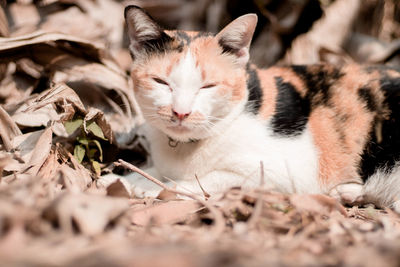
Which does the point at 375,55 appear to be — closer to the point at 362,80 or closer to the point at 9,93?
Result: the point at 362,80

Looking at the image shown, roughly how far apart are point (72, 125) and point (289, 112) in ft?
3.96

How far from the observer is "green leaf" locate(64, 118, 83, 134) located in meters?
2.04

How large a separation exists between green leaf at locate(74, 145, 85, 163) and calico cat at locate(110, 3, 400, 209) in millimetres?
325

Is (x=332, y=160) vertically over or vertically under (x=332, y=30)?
under

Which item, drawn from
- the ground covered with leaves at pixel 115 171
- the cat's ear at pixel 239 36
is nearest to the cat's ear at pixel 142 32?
the cat's ear at pixel 239 36

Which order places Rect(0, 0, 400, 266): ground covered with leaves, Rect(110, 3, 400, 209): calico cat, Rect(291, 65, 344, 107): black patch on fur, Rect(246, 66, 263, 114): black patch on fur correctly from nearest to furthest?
Rect(0, 0, 400, 266): ground covered with leaves, Rect(110, 3, 400, 209): calico cat, Rect(246, 66, 263, 114): black patch on fur, Rect(291, 65, 344, 107): black patch on fur

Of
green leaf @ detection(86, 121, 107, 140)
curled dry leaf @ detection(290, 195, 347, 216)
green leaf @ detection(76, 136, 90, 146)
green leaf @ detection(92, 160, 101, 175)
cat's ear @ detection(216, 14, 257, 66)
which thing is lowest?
green leaf @ detection(92, 160, 101, 175)

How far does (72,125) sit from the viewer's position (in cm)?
206

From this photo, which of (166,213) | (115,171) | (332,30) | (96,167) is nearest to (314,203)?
(166,213)

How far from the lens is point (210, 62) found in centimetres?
204

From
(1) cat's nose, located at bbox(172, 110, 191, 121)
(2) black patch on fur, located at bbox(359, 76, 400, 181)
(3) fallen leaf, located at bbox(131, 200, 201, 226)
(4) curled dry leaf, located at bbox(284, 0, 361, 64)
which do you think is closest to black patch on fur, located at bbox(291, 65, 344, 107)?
(2) black patch on fur, located at bbox(359, 76, 400, 181)

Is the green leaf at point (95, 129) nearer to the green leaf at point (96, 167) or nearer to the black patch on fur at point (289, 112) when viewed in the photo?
the green leaf at point (96, 167)

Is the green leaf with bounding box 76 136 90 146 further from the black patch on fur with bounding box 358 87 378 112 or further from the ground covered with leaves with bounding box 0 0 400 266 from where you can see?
the black patch on fur with bounding box 358 87 378 112

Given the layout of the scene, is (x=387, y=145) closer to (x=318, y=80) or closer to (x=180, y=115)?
(x=318, y=80)
